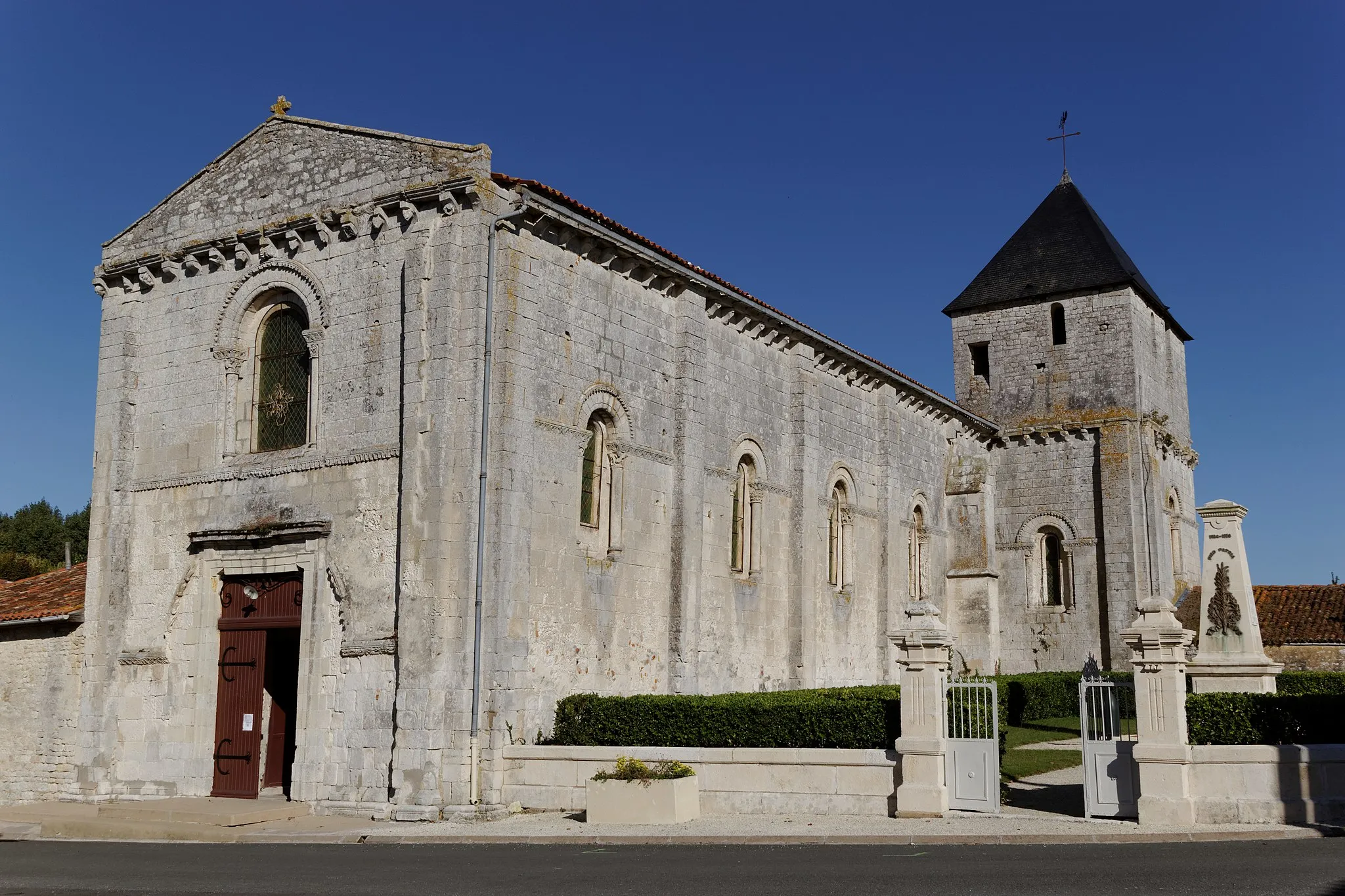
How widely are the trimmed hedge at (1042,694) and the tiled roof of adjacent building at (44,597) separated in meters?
16.8

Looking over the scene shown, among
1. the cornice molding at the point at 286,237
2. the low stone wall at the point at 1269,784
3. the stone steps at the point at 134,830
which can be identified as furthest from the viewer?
the cornice molding at the point at 286,237

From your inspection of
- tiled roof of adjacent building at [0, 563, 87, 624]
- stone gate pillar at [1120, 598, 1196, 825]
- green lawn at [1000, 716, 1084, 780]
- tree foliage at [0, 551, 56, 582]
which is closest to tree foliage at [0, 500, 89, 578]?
tree foliage at [0, 551, 56, 582]

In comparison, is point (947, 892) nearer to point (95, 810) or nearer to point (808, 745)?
point (808, 745)

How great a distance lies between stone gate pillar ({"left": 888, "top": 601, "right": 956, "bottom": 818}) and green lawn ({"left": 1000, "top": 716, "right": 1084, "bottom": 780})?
163 centimetres

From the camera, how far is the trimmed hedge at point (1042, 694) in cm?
2562

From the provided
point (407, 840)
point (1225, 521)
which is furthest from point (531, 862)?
point (1225, 521)

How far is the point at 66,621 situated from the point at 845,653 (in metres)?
13.3

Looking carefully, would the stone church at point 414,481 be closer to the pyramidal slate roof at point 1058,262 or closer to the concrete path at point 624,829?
the concrete path at point 624,829

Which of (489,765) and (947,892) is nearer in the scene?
(947,892)

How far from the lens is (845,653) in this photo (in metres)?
23.2

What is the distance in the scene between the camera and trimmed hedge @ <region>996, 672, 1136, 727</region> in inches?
1009

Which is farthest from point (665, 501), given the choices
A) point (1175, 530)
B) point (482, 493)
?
point (1175, 530)

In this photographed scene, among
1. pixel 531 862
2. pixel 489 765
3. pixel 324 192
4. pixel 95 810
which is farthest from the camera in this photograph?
pixel 324 192

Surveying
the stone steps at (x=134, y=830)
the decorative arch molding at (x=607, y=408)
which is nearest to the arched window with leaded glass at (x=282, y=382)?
the decorative arch molding at (x=607, y=408)
